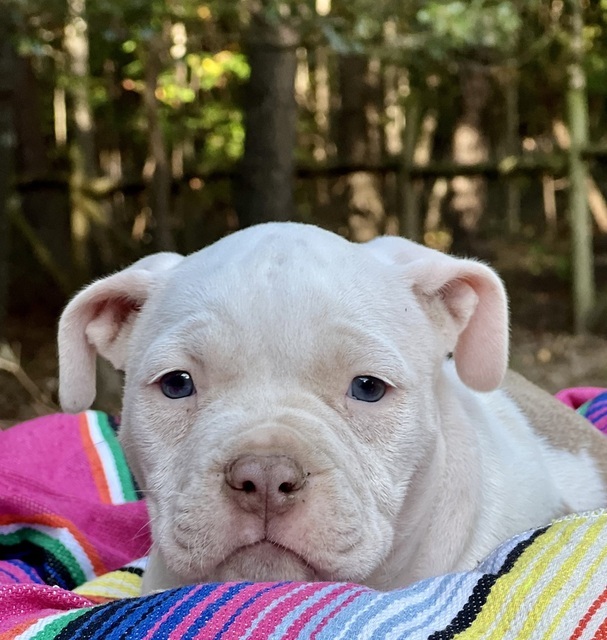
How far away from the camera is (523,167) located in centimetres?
Result: 762

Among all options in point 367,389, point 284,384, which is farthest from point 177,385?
point 367,389

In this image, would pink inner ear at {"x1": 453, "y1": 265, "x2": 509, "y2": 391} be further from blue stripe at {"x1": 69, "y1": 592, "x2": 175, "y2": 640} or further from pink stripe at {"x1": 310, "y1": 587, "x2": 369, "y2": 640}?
blue stripe at {"x1": 69, "y1": 592, "x2": 175, "y2": 640}

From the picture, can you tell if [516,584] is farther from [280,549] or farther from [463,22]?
[463,22]

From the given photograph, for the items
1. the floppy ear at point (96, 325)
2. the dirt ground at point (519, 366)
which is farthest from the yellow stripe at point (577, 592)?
the dirt ground at point (519, 366)

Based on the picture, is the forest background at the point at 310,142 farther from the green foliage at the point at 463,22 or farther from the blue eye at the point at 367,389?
the blue eye at the point at 367,389

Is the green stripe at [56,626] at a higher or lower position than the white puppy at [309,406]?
lower

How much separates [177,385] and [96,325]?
1.38 ft

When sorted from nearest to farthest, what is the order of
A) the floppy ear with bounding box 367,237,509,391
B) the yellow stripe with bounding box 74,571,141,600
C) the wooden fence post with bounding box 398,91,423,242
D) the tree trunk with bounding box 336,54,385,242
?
the floppy ear with bounding box 367,237,509,391
the yellow stripe with bounding box 74,571,141,600
the wooden fence post with bounding box 398,91,423,242
the tree trunk with bounding box 336,54,385,242

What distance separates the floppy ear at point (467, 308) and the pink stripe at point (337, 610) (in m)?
0.75

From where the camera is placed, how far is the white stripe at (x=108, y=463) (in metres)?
2.99

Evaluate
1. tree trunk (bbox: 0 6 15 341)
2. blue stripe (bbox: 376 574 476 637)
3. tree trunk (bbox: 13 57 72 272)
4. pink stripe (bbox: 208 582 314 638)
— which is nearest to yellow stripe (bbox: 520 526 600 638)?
blue stripe (bbox: 376 574 476 637)

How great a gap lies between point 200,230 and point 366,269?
6354 mm

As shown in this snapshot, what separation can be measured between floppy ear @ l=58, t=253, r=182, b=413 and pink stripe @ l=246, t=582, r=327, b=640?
860 mm

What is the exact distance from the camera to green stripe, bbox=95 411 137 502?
118 inches
